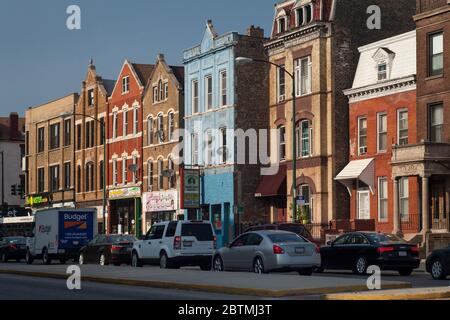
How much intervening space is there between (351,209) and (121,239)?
13528 millimetres

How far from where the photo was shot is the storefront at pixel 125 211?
71.4 meters

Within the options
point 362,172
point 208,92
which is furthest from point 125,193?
point 362,172

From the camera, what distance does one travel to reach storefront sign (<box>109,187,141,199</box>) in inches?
2785

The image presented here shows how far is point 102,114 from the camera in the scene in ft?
251

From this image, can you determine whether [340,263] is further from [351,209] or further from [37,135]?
[37,135]

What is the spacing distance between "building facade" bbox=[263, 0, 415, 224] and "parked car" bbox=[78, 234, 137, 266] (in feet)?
39.1

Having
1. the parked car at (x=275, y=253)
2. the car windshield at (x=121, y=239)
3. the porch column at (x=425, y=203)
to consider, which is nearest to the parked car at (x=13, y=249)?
the car windshield at (x=121, y=239)

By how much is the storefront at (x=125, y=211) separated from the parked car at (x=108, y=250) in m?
25.4

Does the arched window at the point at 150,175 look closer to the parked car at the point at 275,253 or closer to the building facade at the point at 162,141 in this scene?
the building facade at the point at 162,141

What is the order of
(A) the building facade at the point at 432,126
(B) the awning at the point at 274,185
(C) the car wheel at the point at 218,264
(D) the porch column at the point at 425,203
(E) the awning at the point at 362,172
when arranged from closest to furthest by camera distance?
(C) the car wheel at the point at 218,264 → (D) the porch column at the point at 425,203 → (A) the building facade at the point at 432,126 → (E) the awning at the point at 362,172 → (B) the awning at the point at 274,185

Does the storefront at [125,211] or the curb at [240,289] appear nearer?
the curb at [240,289]

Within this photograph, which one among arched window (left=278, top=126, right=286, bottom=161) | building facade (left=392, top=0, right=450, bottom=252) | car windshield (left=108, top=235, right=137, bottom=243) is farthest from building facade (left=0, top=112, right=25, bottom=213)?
building facade (left=392, top=0, right=450, bottom=252)

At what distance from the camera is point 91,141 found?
7856 cm
